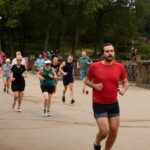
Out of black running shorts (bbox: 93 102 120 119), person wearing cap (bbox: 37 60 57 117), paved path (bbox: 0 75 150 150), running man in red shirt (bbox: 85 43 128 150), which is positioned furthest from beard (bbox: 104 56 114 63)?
person wearing cap (bbox: 37 60 57 117)

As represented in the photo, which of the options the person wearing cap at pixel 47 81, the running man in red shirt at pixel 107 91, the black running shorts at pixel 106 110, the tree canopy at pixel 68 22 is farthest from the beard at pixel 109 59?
the tree canopy at pixel 68 22

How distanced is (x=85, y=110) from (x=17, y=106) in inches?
87.8

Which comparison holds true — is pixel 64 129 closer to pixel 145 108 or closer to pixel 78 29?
pixel 145 108

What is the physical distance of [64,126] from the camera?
14523mm

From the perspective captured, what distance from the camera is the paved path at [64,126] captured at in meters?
11.5

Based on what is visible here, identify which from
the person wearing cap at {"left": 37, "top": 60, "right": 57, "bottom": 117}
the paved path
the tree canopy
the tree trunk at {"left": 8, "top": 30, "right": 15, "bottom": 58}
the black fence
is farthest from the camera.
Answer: the tree trunk at {"left": 8, "top": 30, "right": 15, "bottom": 58}

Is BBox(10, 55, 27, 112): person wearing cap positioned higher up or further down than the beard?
further down

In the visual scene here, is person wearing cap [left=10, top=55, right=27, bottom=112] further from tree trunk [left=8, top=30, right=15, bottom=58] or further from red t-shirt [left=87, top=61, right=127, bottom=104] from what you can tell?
tree trunk [left=8, top=30, right=15, bottom=58]

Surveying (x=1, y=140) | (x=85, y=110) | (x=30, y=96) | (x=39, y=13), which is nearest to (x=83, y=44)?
(x=39, y=13)

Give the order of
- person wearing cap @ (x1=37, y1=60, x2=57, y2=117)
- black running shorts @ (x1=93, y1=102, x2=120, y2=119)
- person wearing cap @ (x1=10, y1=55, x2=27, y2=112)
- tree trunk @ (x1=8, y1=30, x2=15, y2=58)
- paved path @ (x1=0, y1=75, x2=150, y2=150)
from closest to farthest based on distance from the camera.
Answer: black running shorts @ (x1=93, y1=102, x2=120, y2=119) → paved path @ (x1=0, y1=75, x2=150, y2=150) → person wearing cap @ (x1=37, y1=60, x2=57, y2=117) → person wearing cap @ (x1=10, y1=55, x2=27, y2=112) → tree trunk @ (x1=8, y1=30, x2=15, y2=58)

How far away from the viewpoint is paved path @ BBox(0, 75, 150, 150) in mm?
11500

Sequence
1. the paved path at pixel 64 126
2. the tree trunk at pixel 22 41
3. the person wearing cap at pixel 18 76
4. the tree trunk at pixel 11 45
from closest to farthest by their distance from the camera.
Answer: the paved path at pixel 64 126 → the person wearing cap at pixel 18 76 → the tree trunk at pixel 11 45 → the tree trunk at pixel 22 41

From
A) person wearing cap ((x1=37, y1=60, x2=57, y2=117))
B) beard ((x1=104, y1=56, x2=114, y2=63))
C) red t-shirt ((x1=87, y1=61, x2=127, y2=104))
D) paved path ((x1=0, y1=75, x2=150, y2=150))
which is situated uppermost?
beard ((x1=104, y1=56, x2=114, y2=63))

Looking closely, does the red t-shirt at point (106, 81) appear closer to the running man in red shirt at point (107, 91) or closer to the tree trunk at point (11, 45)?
the running man in red shirt at point (107, 91)
